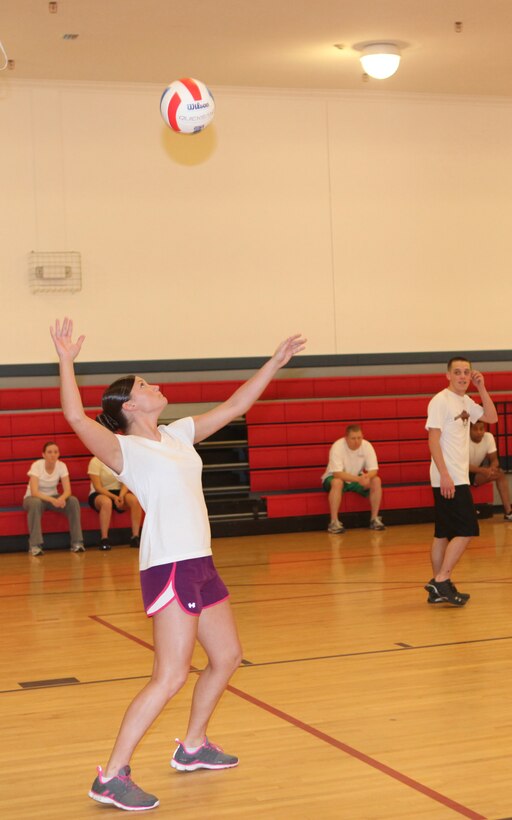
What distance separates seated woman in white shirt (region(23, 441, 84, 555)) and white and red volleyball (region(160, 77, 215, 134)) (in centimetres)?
440

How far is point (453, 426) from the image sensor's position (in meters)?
6.91

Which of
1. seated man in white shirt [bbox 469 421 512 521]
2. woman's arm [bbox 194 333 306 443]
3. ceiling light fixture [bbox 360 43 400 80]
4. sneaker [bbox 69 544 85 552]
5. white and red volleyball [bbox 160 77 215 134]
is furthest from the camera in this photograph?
seated man in white shirt [bbox 469 421 512 521]

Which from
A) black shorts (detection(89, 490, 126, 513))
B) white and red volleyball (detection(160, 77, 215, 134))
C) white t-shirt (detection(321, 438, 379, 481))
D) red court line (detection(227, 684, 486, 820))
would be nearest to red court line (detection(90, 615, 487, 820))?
red court line (detection(227, 684, 486, 820))

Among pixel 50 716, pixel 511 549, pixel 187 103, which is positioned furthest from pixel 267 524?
pixel 50 716

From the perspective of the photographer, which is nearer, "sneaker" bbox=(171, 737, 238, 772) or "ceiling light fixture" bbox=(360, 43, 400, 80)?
"sneaker" bbox=(171, 737, 238, 772)

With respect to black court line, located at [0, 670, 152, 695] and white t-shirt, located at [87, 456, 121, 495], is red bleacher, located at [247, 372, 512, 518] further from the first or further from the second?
black court line, located at [0, 670, 152, 695]

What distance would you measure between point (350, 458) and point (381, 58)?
14.5 ft

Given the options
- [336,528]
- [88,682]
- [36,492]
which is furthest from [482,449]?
[88,682]

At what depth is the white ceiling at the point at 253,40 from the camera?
10219 millimetres

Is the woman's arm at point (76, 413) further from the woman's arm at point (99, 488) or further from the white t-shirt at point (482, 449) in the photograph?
the white t-shirt at point (482, 449)

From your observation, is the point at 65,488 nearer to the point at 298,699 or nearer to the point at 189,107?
the point at 189,107

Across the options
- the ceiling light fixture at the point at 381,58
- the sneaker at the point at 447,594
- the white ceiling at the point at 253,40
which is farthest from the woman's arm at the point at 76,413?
the ceiling light fixture at the point at 381,58

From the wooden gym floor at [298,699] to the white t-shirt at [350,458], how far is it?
3.25 meters

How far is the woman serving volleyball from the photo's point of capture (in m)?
3.52
